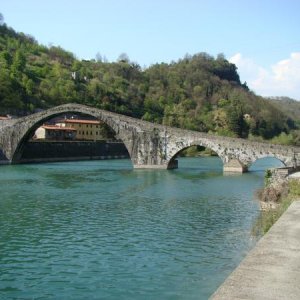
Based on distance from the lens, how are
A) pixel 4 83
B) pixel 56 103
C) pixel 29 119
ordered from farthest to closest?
pixel 56 103 → pixel 4 83 → pixel 29 119

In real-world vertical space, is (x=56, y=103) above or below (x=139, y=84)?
below

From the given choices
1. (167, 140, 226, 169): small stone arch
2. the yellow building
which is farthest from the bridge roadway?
the yellow building

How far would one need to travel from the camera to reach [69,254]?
14.8 meters

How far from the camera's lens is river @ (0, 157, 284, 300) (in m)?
11.8

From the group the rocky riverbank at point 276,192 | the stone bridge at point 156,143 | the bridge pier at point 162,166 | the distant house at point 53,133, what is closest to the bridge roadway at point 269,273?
the rocky riverbank at point 276,192

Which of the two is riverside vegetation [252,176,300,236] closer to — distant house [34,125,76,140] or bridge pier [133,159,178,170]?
bridge pier [133,159,178,170]

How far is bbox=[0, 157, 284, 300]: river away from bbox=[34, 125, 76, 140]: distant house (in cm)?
4667

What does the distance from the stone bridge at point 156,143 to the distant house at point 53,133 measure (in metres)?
15.6

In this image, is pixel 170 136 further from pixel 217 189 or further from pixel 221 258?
pixel 221 258

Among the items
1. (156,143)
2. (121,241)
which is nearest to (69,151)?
(156,143)

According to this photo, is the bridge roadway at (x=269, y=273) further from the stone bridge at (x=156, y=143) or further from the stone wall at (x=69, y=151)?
the stone wall at (x=69, y=151)

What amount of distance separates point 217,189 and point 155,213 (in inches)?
420

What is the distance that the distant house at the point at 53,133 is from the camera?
77438 mm

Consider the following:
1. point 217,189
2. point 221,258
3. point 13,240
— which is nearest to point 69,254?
point 13,240
